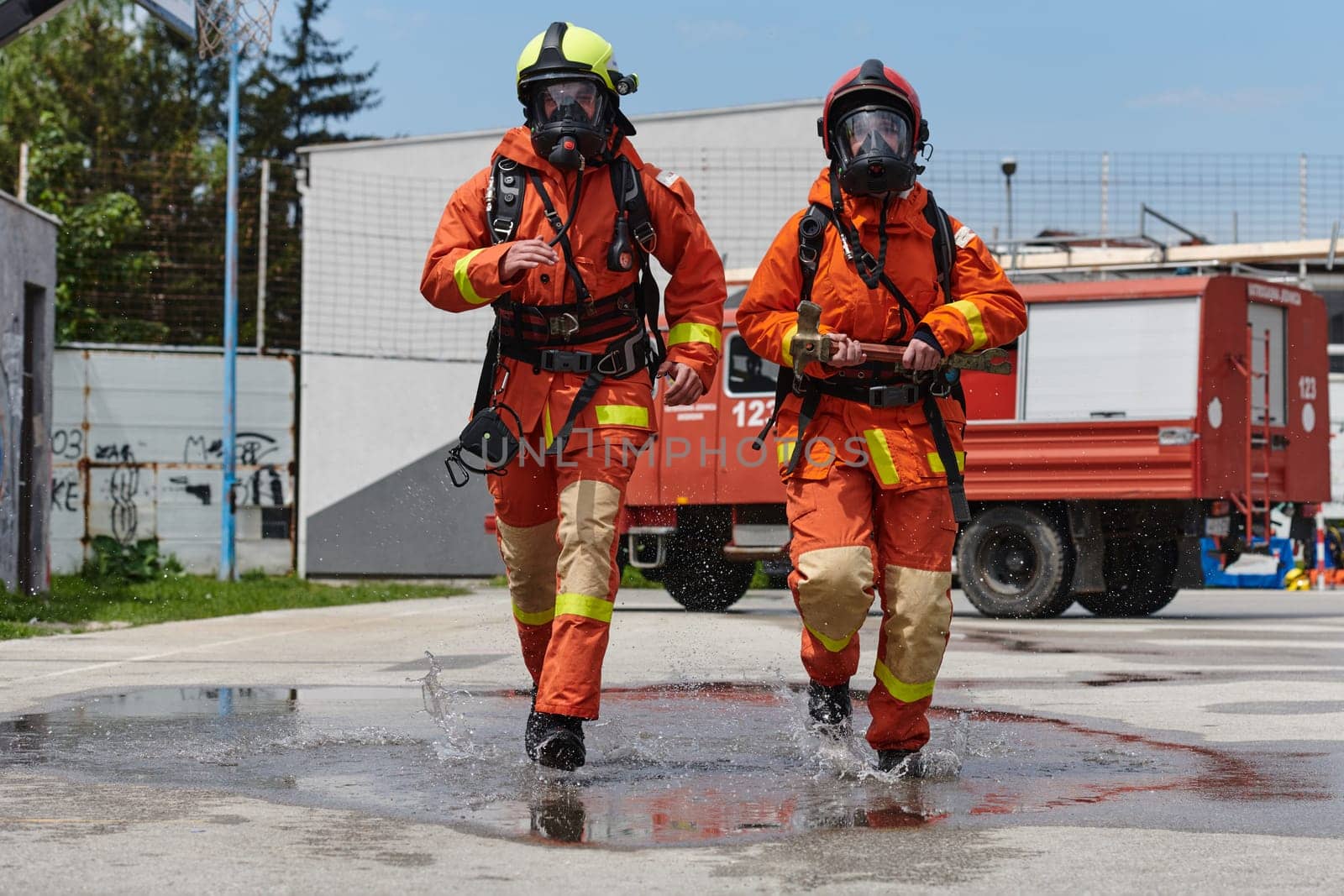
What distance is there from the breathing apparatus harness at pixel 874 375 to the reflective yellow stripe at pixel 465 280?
877 mm

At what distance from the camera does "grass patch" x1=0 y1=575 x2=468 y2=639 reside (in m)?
12.4

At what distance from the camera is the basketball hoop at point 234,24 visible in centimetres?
1267

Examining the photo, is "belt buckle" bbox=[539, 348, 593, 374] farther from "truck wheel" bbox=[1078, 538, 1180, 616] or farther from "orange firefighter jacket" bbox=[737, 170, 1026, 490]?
"truck wheel" bbox=[1078, 538, 1180, 616]

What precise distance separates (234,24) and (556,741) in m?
9.15

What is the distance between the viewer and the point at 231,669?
8.53 meters

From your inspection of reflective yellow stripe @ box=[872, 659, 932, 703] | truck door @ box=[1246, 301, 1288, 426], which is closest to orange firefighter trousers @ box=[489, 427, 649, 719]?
reflective yellow stripe @ box=[872, 659, 932, 703]

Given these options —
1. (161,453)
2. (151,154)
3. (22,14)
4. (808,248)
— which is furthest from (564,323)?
(151,154)

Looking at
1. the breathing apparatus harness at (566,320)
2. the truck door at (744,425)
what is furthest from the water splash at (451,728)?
the truck door at (744,425)

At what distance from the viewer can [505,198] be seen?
17.0ft

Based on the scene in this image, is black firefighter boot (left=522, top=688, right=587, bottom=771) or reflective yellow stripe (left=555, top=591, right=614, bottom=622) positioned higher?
reflective yellow stripe (left=555, top=591, right=614, bottom=622)

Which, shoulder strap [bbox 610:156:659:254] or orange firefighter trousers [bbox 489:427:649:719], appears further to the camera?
shoulder strap [bbox 610:156:659:254]

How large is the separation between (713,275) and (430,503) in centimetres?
2039

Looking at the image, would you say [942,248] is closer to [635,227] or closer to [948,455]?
[948,455]

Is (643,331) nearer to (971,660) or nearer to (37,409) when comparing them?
(971,660)
